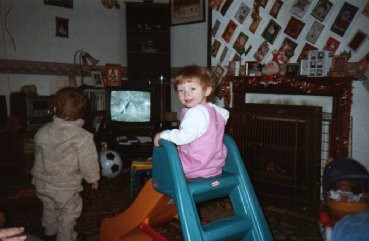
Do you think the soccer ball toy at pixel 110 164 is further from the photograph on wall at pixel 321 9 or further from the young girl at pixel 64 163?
the photograph on wall at pixel 321 9

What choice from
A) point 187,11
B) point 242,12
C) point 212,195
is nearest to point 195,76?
point 212,195

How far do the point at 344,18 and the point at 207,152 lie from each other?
248 cm

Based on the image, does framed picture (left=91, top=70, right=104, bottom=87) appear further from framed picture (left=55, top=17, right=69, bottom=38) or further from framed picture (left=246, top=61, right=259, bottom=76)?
framed picture (left=246, top=61, right=259, bottom=76)

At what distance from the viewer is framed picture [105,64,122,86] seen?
503cm

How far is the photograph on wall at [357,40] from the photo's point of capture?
3318 mm

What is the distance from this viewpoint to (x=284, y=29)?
385 centimetres

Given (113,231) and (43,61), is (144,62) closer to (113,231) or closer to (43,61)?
(43,61)

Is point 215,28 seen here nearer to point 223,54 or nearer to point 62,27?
point 223,54

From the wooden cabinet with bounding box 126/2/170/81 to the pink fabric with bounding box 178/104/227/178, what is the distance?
Answer: 3225 millimetres

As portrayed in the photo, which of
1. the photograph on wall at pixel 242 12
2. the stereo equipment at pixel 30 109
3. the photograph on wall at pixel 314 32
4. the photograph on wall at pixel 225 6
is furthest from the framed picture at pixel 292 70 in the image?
the stereo equipment at pixel 30 109

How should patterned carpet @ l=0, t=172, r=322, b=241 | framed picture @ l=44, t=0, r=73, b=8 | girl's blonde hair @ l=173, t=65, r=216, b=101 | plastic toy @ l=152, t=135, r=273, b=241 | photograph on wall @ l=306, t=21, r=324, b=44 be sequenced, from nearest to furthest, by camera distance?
plastic toy @ l=152, t=135, r=273, b=241, girl's blonde hair @ l=173, t=65, r=216, b=101, patterned carpet @ l=0, t=172, r=322, b=241, photograph on wall @ l=306, t=21, r=324, b=44, framed picture @ l=44, t=0, r=73, b=8

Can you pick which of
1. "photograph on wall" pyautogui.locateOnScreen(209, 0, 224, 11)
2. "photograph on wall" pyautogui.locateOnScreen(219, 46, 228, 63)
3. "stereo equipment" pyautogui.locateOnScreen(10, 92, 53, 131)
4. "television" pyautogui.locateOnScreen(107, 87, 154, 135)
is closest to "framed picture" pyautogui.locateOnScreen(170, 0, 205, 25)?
"photograph on wall" pyautogui.locateOnScreen(209, 0, 224, 11)

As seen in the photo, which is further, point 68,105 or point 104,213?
point 104,213

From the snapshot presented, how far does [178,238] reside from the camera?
2.67 m
